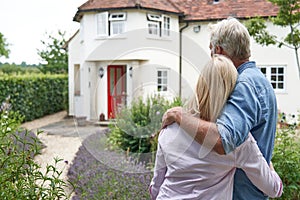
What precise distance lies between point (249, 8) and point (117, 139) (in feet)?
27.8

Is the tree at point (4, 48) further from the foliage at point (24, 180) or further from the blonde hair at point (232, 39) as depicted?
the blonde hair at point (232, 39)

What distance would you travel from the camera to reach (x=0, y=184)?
2.37 metres

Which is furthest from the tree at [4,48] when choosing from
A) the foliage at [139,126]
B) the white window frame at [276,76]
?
the foliage at [139,126]

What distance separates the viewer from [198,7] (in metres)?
14.2

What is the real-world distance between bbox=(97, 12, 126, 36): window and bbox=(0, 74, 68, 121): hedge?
3155mm

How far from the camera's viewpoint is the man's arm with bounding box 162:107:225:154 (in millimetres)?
1547

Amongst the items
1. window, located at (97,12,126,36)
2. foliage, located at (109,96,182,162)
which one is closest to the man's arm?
foliage, located at (109,96,182,162)

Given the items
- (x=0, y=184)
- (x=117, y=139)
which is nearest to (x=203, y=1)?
(x=117, y=139)

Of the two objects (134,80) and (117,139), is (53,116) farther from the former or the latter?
(134,80)

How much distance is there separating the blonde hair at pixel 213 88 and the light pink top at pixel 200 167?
0.40ft

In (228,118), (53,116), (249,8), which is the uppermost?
(249,8)

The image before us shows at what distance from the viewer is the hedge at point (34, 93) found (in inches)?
494

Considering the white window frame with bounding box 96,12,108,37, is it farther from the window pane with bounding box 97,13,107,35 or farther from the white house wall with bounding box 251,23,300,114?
the white house wall with bounding box 251,23,300,114

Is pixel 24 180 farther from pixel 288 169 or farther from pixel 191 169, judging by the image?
pixel 288 169
